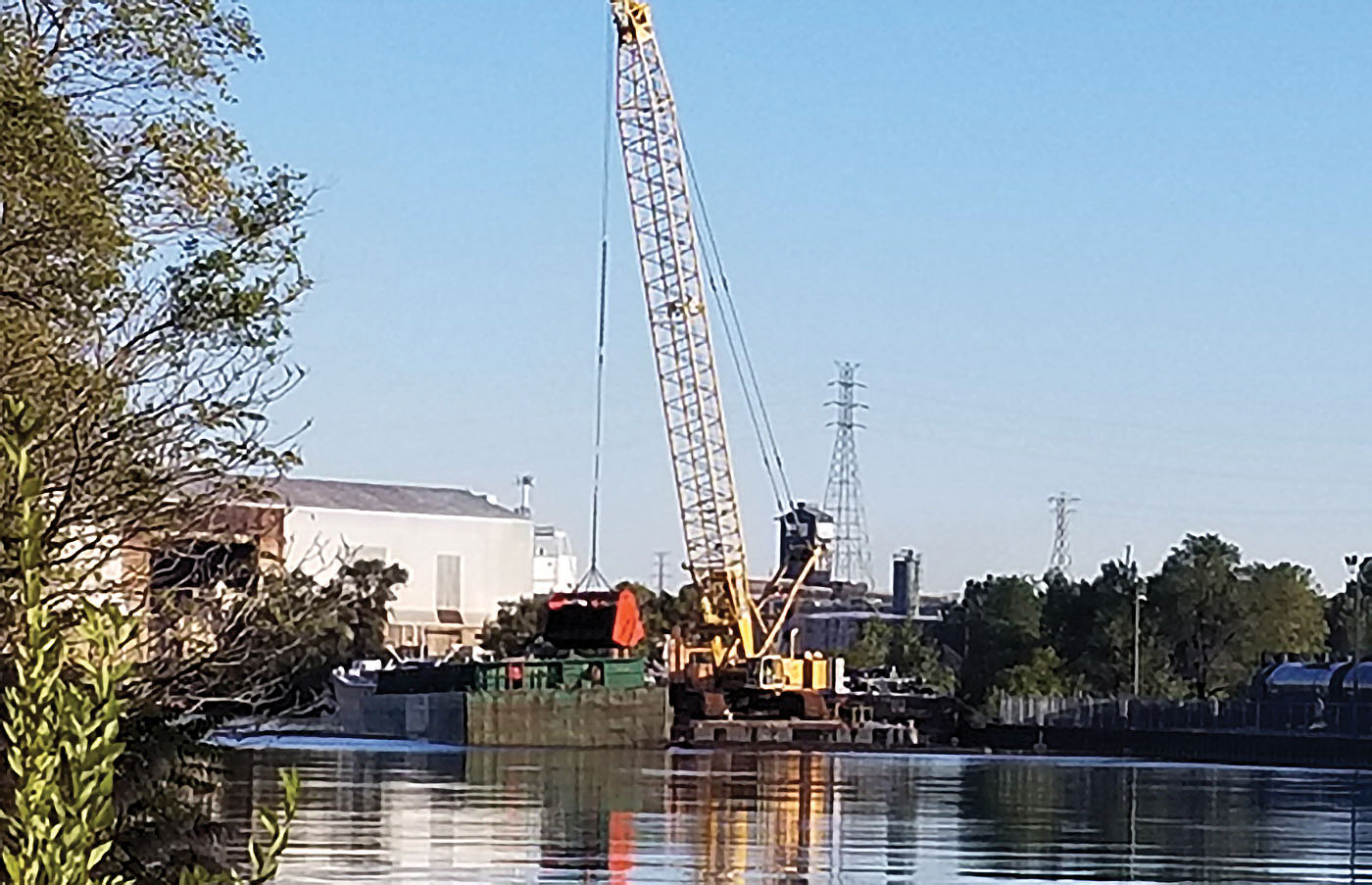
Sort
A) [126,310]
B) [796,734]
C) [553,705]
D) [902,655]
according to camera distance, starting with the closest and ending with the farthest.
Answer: [126,310] → [553,705] → [796,734] → [902,655]

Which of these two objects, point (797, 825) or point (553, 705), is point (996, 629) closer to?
point (553, 705)

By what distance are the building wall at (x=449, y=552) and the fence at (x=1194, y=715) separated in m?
58.0

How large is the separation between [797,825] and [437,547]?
143 m

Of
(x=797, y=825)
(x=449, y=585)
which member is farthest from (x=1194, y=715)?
(x=797, y=825)

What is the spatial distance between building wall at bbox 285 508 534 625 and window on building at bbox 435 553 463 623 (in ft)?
→ 0.70

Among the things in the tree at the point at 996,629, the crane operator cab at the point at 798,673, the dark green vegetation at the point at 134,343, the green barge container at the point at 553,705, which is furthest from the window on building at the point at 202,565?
the tree at the point at 996,629

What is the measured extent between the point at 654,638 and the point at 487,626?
14.1 meters

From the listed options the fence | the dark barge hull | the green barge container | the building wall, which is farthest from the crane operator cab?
the building wall

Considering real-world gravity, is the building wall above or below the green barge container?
above

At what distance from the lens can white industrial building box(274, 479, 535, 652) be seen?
182375 millimetres

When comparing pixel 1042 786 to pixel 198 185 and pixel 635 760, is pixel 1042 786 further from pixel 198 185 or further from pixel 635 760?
pixel 198 185

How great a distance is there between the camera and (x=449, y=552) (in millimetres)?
185750

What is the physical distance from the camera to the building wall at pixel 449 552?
18212cm

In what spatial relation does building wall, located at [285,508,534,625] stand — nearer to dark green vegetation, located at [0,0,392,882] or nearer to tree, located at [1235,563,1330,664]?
tree, located at [1235,563,1330,664]
